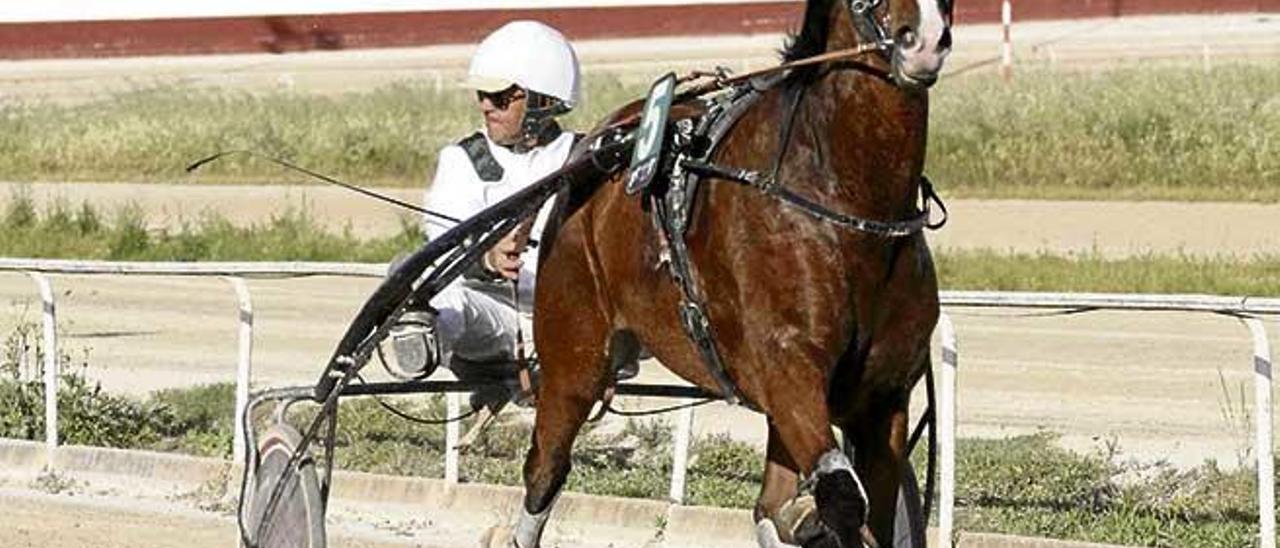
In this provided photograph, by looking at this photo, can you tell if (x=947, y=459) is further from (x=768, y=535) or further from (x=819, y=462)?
(x=819, y=462)

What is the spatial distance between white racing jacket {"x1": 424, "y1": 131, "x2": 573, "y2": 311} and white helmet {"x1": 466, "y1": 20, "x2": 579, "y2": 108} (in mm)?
194

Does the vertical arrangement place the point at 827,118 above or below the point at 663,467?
above

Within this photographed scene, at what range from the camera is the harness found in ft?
17.8

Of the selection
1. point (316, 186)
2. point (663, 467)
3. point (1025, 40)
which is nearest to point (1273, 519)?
point (663, 467)

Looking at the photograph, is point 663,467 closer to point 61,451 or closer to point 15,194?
point 61,451

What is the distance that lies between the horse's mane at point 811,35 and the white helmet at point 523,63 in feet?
3.88

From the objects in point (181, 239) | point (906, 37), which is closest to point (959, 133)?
point (181, 239)

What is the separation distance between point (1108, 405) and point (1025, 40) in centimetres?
2400

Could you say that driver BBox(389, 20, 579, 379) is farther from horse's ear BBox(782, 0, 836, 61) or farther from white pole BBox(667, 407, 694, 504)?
white pole BBox(667, 407, 694, 504)

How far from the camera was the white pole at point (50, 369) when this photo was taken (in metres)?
9.60

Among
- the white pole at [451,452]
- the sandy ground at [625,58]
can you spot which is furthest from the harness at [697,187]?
the sandy ground at [625,58]

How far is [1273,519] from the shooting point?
270 inches

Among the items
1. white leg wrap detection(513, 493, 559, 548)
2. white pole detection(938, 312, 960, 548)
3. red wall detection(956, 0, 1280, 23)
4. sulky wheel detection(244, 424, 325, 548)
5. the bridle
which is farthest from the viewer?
red wall detection(956, 0, 1280, 23)

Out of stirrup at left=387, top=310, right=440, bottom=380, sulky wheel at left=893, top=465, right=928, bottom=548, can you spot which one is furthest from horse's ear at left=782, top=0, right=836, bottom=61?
stirrup at left=387, top=310, right=440, bottom=380
